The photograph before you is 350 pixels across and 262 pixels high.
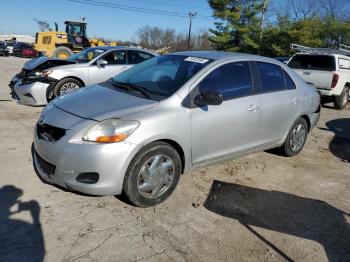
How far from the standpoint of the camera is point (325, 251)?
3.30 metres

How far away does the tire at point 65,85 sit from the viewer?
8277 millimetres

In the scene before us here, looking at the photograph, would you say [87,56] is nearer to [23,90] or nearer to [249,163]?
[23,90]

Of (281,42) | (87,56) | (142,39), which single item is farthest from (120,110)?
(142,39)

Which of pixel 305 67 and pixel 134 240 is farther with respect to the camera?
pixel 305 67

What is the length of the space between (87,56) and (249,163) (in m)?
6.00

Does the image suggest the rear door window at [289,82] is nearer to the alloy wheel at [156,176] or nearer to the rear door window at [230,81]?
the rear door window at [230,81]

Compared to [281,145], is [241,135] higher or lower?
higher

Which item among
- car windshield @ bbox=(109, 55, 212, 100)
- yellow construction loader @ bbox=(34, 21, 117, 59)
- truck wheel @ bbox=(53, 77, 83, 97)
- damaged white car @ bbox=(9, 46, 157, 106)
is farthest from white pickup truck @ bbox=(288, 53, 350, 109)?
yellow construction loader @ bbox=(34, 21, 117, 59)

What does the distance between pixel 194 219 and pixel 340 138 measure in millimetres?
5007

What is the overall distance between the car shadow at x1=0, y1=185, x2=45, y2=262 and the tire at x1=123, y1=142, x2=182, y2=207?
91 cm

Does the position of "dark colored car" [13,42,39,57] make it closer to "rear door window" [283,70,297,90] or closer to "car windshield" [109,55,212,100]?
"car windshield" [109,55,212,100]

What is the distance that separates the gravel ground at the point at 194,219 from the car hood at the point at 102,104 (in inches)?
36.5

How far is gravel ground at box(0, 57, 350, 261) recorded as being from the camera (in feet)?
10.1

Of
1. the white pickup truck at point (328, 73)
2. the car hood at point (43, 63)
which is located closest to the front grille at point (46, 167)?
the car hood at point (43, 63)
